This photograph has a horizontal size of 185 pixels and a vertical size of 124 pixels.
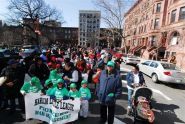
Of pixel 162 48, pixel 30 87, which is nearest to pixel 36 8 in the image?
pixel 162 48

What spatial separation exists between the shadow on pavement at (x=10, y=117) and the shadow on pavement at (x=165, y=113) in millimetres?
4404

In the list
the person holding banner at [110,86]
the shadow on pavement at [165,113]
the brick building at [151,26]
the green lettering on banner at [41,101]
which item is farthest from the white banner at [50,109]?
the brick building at [151,26]

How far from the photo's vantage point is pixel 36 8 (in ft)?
141

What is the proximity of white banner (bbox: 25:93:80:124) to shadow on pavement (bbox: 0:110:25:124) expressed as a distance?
666mm

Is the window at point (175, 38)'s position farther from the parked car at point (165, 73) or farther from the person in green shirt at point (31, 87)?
the person in green shirt at point (31, 87)

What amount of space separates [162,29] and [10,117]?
3263 centimetres

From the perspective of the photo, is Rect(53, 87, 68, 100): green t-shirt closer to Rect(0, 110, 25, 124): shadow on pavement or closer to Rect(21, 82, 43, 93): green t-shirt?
Rect(21, 82, 43, 93): green t-shirt

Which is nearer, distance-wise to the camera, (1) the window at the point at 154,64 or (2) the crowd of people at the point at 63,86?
(2) the crowd of people at the point at 63,86

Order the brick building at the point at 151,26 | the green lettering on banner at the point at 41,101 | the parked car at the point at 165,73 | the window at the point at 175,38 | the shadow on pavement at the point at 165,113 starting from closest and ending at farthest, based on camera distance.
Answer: the green lettering on banner at the point at 41,101
the shadow on pavement at the point at 165,113
the parked car at the point at 165,73
the window at the point at 175,38
the brick building at the point at 151,26

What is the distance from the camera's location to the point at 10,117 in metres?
6.04

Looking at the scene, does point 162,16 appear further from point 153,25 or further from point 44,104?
point 44,104

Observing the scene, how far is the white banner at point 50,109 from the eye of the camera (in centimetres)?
516

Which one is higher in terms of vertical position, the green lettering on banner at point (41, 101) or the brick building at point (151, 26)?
the brick building at point (151, 26)

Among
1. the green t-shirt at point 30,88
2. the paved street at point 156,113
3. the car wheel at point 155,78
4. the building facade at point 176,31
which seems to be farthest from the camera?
the building facade at point 176,31
